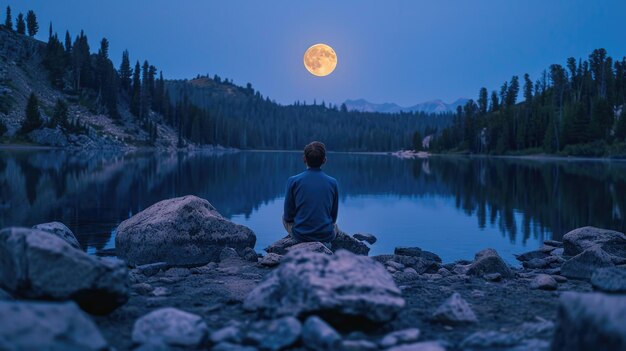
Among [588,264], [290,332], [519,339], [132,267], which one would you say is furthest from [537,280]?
[132,267]

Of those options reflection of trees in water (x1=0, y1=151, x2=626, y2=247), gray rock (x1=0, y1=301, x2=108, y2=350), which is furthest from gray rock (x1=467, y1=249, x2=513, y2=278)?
reflection of trees in water (x1=0, y1=151, x2=626, y2=247)

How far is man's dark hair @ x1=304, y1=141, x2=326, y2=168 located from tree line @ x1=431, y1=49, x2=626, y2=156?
102707 mm

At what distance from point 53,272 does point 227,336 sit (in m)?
1.88

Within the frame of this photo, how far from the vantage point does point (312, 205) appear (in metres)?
9.90

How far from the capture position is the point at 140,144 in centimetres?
13850

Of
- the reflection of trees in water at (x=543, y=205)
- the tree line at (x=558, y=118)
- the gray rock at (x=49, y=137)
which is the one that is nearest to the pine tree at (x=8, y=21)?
the gray rock at (x=49, y=137)

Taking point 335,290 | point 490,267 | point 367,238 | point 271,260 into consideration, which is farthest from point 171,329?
point 367,238

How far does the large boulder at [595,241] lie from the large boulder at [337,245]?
5.28 m

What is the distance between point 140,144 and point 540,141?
9592 centimetres

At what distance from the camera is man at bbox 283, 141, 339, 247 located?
32.2 ft

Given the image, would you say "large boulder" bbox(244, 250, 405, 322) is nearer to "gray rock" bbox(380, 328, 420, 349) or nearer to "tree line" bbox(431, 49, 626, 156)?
"gray rock" bbox(380, 328, 420, 349)

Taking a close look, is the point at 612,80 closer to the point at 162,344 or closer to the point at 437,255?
the point at 437,255

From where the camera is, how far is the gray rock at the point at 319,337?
488 centimetres

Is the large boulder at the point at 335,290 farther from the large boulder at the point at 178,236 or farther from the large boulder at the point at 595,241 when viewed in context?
the large boulder at the point at 595,241
